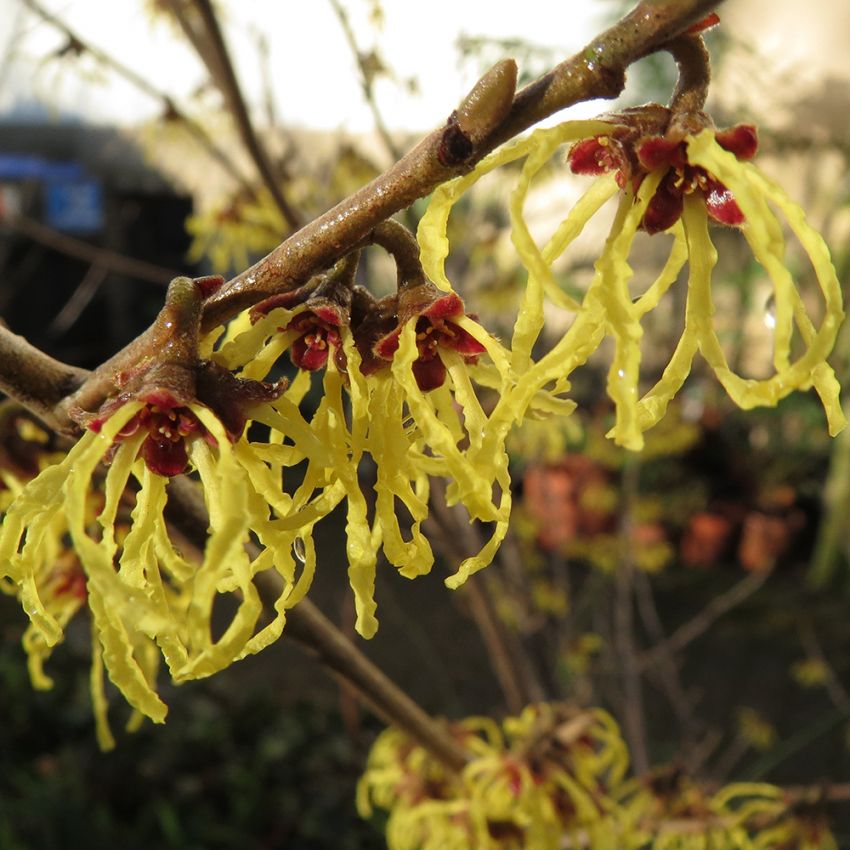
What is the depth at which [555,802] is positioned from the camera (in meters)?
0.68

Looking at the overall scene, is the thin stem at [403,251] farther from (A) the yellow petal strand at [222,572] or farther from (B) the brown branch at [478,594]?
(B) the brown branch at [478,594]

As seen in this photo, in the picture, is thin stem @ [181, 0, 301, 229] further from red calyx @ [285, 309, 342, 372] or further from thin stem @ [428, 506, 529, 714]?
red calyx @ [285, 309, 342, 372]

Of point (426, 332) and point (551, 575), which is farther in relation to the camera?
point (551, 575)

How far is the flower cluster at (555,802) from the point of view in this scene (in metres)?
0.66

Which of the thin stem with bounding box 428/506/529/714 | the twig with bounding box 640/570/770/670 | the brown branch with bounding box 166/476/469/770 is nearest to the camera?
the brown branch with bounding box 166/476/469/770

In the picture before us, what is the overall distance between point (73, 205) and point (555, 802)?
4323 millimetres

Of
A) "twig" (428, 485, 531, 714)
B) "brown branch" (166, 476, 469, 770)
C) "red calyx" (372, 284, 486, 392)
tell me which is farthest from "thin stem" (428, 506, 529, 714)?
"red calyx" (372, 284, 486, 392)

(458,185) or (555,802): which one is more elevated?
(458,185)

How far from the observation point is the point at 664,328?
142 inches

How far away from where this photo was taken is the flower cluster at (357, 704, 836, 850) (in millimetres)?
660

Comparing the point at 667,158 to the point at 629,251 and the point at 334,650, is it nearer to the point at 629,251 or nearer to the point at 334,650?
the point at 629,251

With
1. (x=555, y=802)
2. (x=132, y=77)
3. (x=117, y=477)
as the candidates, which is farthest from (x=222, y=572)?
(x=132, y=77)

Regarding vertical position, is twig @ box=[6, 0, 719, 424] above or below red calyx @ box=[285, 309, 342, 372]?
above

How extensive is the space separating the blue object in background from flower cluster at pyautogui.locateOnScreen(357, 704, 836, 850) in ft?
13.3
